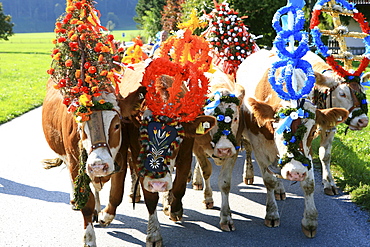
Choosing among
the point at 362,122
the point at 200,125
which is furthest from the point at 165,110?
the point at 362,122

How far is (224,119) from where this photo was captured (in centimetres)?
578

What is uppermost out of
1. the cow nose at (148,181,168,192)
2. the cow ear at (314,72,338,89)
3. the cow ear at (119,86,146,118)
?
the cow ear at (314,72,338,89)

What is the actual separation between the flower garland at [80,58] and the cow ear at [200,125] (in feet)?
3.52

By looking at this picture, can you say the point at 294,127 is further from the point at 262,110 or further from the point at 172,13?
the point at 172,13

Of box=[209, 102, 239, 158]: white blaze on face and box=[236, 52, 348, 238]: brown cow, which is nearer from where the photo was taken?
box=[236, 52, 348, 238]: brown cow

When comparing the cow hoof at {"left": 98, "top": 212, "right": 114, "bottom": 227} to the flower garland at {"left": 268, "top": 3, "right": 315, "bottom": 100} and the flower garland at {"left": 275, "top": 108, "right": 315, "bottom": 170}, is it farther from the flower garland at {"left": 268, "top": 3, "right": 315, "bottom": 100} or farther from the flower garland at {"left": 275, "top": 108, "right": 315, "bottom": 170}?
the flower garland at {"left": 268, "top": 3, "right": 315, "bottom": 100}

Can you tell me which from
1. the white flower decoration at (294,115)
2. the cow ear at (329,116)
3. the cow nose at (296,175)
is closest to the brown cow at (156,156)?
the white flower decoration at (294,115)

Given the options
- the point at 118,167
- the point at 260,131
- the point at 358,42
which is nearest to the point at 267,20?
the point at 260,131

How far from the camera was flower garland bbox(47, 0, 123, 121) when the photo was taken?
4719 millimetres

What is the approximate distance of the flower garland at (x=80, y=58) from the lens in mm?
4719

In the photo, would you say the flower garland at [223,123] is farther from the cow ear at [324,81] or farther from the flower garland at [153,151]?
the cow ear at [324,81]

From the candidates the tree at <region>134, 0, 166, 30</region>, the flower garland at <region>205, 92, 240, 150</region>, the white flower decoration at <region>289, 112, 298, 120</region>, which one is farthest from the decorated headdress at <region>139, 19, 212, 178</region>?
the tree at <region>134, 0, 166, 30</region>

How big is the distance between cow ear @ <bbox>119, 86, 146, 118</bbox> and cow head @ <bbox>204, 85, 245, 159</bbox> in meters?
1.02

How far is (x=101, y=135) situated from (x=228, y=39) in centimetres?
432
